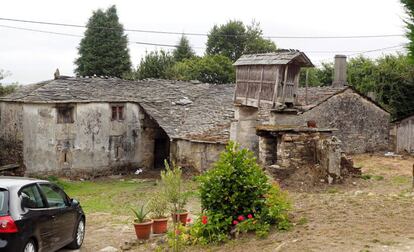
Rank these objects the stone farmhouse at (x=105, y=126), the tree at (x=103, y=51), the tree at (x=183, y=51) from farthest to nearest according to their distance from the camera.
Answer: the tree at (x=183, y=51)
the tree at (x=103, y=51)
the stone farmhouse at (x=105, y=126)

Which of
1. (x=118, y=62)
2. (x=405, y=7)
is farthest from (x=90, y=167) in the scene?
(x=118, y=62)

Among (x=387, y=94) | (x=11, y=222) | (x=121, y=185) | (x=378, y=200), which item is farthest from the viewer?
(x=387, y=94)

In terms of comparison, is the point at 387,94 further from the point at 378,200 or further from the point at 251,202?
the point at 251,202

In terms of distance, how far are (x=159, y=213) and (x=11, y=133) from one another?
51.3 ft

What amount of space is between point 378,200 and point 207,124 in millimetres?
14481

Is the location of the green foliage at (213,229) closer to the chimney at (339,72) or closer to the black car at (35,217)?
the black car at (35,217)

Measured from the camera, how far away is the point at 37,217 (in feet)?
24.3

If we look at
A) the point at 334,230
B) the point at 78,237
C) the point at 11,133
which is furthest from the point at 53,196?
the point at 11,133

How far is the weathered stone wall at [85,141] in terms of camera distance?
22516 mm

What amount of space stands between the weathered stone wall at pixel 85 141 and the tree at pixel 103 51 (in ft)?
70.3

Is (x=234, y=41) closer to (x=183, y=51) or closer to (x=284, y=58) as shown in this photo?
(x=183, y=51)

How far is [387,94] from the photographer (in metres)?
30.9

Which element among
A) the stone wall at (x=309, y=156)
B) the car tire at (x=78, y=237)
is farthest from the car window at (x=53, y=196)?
the stone wall at (x=309, y=156)

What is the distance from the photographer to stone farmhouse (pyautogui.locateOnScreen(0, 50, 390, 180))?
2016 cm
